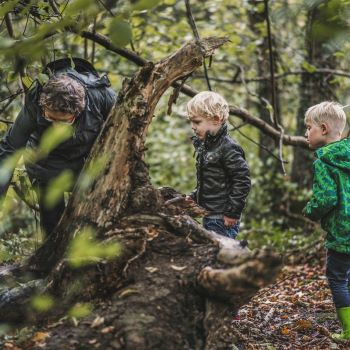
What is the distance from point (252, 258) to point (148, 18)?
7.65 m

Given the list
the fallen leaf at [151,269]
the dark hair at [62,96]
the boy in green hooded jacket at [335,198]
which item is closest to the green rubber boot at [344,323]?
the boy in green hooded jacket at [335,198]

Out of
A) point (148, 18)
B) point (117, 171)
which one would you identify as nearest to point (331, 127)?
point (117, 171)

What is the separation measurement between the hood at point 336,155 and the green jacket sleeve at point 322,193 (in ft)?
0.16

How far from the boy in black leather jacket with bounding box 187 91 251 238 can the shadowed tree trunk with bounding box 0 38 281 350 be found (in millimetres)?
487

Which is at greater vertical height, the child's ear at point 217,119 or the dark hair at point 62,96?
the dark hair at point 62,96

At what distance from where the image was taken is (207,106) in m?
3.99

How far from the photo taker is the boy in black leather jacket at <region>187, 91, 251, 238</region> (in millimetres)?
4039

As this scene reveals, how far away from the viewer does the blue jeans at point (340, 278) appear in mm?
3635

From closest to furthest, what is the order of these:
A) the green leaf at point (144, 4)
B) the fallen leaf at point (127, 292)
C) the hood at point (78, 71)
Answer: the green leaf at point (144, 4)
the fallen leaf at point (127, 292)
the hood at point (78, 71)

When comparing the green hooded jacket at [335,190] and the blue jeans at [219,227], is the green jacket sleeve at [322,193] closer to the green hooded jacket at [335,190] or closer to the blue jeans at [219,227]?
the green hooded jacket at [335,190]

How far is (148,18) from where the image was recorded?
9258 mm

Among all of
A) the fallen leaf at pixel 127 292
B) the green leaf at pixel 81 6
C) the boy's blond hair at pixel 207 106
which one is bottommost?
Result: the fallen leaf at pixel 127 292

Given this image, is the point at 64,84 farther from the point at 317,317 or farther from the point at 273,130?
the point at 273,130

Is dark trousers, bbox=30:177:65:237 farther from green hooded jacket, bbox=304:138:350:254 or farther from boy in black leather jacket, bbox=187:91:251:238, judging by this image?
green hooded jacket, bbox=304:138:350:254
